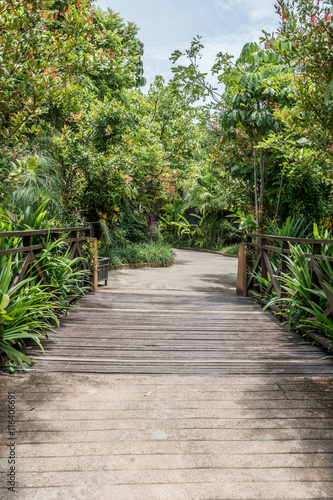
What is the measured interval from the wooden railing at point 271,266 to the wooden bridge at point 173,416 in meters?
0.60

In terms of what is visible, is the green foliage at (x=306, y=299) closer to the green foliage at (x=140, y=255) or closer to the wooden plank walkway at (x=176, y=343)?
the wooden plank walkway at (x=176, y=343)

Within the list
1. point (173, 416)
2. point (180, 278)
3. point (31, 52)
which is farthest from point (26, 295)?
point (180, 278)

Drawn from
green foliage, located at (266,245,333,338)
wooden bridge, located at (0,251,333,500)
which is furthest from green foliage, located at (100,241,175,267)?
green foliage, located at (266,245,333,338)

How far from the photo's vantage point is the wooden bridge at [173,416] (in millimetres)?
1909

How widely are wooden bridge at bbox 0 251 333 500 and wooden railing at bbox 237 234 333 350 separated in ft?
1.98

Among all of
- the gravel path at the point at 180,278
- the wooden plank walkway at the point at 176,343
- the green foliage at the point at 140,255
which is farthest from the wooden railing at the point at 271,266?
the green foliage at the point at 140,255

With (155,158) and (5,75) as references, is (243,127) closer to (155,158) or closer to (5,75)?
(5,75)

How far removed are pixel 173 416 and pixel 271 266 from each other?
3.61 m

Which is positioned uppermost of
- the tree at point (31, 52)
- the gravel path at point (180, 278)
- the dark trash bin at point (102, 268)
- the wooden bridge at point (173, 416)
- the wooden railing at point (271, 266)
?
the tree at point (31, 52)

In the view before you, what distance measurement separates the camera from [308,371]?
3287mm

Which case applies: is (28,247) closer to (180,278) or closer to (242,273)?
(242,273)

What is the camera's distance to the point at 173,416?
2512 mm

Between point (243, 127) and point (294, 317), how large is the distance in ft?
11.7

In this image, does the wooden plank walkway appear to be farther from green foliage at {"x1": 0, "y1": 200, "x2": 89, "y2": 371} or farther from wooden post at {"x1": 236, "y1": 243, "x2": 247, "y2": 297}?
wooden post at {"x1": 236, "y1": 243, "x2": 247, "y2": 297}
